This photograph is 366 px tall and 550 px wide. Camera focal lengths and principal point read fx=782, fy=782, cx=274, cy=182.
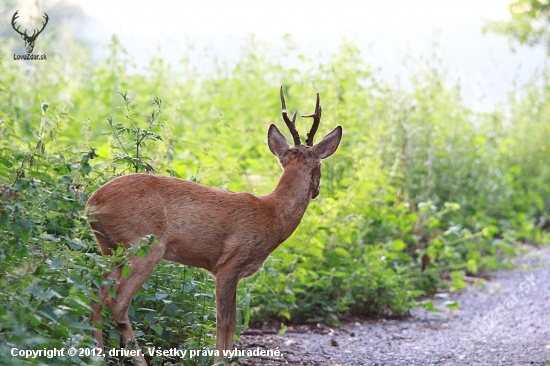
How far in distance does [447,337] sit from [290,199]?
2.53m

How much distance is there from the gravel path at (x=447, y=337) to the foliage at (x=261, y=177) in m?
0.23

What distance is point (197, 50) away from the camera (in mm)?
9688

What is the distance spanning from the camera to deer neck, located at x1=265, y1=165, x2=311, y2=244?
4086mm

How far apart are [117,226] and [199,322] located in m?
0.92

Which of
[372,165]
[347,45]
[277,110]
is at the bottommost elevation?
[372,165]

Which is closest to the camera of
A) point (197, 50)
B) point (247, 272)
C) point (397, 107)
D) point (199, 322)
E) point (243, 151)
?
point (247, 272)

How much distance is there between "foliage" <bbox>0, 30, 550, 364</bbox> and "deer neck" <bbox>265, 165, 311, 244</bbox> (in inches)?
21.4

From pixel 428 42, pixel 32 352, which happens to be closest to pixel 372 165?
pixel 428 42

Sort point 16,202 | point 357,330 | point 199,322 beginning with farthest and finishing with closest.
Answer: point 357,330 → point 199,322 → point 16,202

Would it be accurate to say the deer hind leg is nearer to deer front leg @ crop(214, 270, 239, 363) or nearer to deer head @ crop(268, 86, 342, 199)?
deer front leg @ crop(214, 270, 239, 363)

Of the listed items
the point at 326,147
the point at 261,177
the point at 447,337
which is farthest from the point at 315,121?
the point at 447,337

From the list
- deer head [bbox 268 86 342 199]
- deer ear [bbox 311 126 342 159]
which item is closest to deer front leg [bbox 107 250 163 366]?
deer head [bbox 268 86 342 199]

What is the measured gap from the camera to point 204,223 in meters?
3.83

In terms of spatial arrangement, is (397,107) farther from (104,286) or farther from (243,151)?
(104,286)
